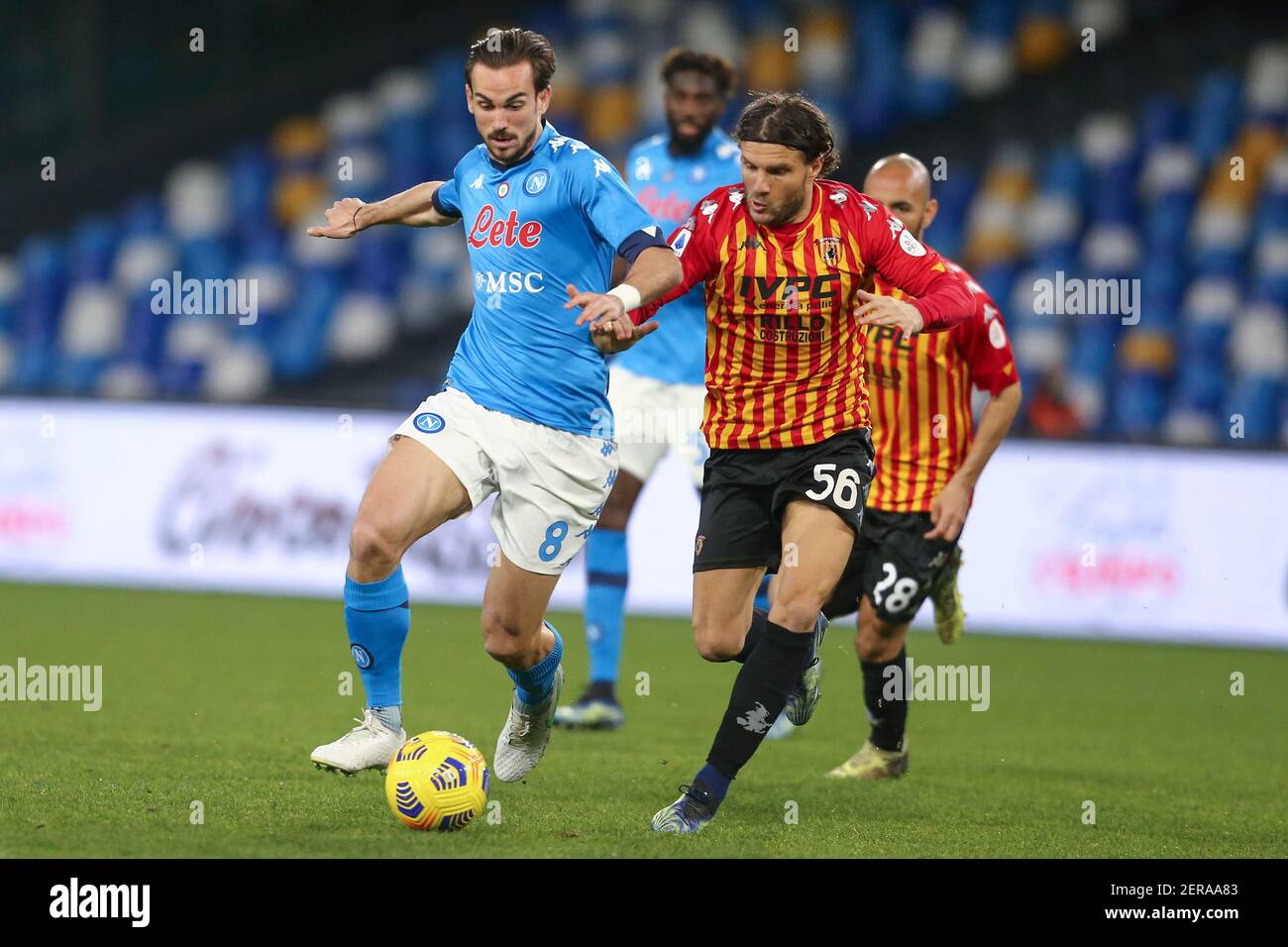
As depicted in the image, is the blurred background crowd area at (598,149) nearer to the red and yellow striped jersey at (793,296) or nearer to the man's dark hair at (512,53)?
the red and yellow striped jersey at (793,296)

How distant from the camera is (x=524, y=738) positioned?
582 cm

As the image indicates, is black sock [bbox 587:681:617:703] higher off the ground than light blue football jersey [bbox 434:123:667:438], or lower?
lower

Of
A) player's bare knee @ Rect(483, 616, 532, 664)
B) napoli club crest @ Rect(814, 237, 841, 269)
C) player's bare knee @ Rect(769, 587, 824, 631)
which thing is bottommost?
player's bare knee @ Rect(483, 616, 532, 664)

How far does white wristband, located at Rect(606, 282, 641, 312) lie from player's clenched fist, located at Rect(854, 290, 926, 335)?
65cm

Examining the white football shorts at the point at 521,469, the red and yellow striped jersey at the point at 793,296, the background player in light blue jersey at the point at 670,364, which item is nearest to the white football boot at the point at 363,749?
the white football shorts at the point at 521,469

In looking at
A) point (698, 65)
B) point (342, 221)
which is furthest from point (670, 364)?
point (342, 221)

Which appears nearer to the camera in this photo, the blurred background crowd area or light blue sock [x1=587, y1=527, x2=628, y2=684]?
light blue sock [x1=587, y1=527, x2=628, y2=684]

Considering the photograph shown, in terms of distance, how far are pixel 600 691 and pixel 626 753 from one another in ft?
2.76

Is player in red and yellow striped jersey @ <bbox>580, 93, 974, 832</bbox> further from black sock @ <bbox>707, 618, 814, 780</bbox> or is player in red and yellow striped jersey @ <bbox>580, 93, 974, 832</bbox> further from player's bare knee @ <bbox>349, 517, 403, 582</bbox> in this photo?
player's bare knee @ <bbox>349, 517, 403, 582</bbox>

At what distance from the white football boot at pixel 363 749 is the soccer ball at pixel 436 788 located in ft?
0.77

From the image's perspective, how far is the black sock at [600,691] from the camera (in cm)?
750

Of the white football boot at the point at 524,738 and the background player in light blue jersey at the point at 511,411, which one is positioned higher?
the background player in light blue jersey at the point at 511,411

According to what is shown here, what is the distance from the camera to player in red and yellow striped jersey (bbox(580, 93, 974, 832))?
525 centimetres
